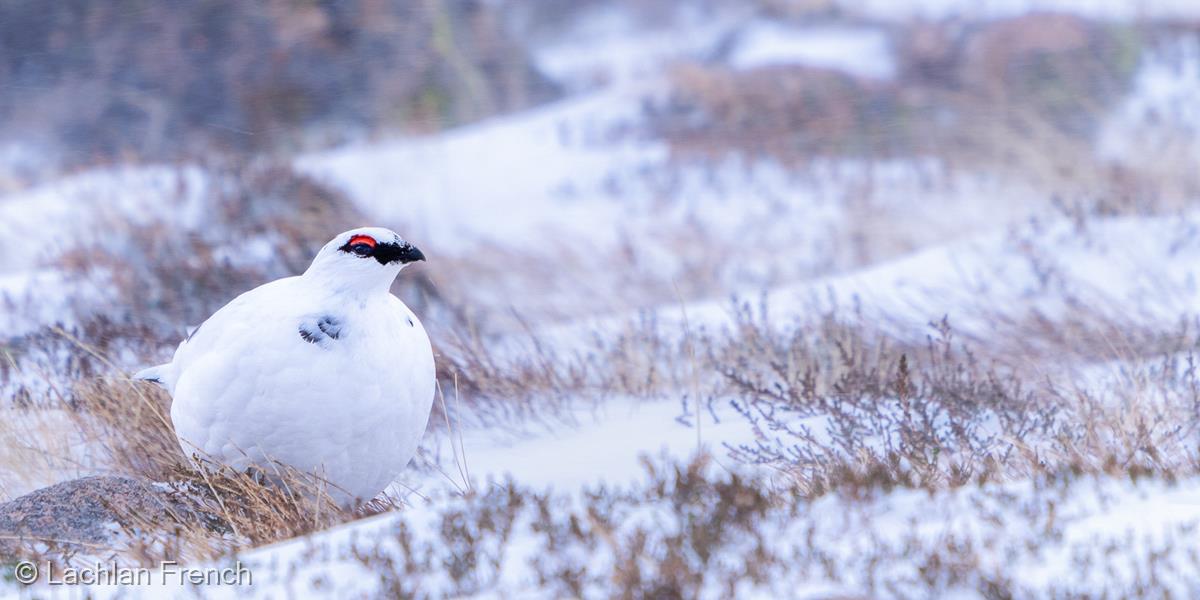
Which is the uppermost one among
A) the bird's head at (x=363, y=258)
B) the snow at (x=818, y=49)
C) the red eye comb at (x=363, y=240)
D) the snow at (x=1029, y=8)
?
Answer: the snow at (x=1029, y=8)

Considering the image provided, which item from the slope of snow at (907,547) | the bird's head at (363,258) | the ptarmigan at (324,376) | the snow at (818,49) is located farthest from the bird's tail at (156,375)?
the snow at (818,49)

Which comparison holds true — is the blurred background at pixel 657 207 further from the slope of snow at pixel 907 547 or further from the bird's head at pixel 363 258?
the bird's head at pixel 363 258

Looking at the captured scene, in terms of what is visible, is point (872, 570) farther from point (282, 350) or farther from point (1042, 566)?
point (282, 350)

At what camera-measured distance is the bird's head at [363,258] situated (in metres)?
3.38

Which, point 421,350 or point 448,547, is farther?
point 421,350

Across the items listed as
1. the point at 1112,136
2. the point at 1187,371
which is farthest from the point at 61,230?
the point at 1112,136

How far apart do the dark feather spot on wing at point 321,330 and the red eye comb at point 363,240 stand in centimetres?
23

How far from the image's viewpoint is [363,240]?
3389 mm

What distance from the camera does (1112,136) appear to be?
11953mm

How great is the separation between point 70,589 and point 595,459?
6.76 ft

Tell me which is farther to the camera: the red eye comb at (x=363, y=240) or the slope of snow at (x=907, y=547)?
the red eye comb at (x=363, y=240)

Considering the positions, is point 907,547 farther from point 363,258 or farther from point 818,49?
point 818,49

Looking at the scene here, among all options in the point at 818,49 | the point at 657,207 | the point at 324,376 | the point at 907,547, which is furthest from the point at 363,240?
the point at 818,49

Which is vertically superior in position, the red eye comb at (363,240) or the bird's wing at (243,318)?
the red eye comb at (363,240)
